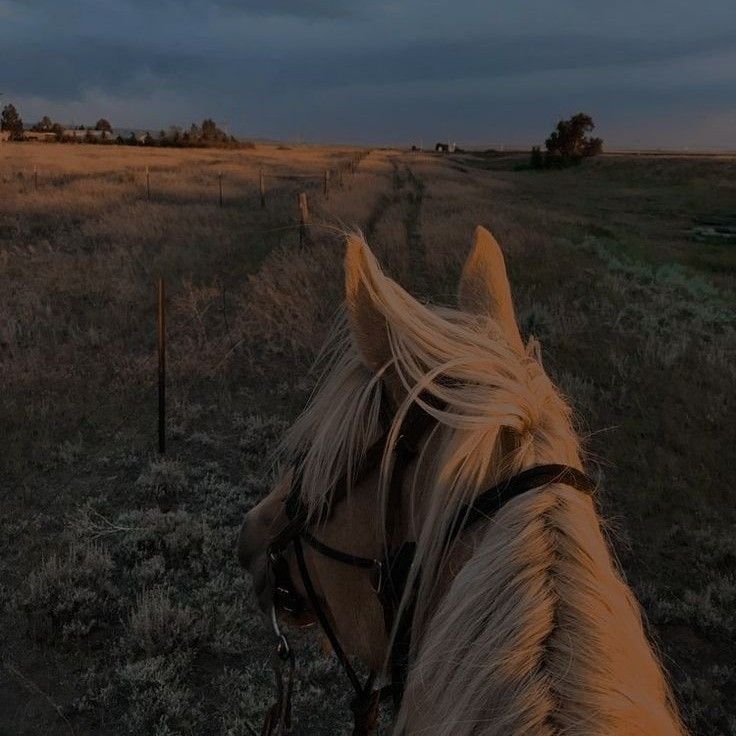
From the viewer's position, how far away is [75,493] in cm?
555

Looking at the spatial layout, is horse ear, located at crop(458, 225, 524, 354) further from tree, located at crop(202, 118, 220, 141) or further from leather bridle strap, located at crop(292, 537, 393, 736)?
tree, located at crop(202, 118, 220, 141)

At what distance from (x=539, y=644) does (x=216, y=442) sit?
5.73 m

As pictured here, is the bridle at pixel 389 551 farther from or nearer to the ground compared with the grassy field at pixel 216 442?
farther from the ground

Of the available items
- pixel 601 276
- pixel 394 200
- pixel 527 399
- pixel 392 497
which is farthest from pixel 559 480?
pixel 394 200

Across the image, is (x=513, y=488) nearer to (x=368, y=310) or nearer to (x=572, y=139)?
(x=368, y=310)

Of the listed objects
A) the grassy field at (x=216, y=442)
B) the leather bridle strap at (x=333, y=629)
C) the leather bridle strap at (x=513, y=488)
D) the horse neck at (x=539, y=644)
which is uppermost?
the leather bridle strap at (x=513, y=488)

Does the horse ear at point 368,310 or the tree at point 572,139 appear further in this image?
the tree at point 572,139

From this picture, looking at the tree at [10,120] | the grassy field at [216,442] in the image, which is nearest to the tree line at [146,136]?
the tree at [10,120]

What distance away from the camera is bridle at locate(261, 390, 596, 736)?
4.03 feet

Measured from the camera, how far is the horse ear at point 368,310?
1.26 metres

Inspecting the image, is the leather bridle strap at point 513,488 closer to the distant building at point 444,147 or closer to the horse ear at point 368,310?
the horse ear at point 368,310

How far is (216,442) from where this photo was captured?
21.1ft

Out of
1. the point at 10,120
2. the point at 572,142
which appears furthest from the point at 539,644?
the point at 10,120

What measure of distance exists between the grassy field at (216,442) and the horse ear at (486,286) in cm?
51
